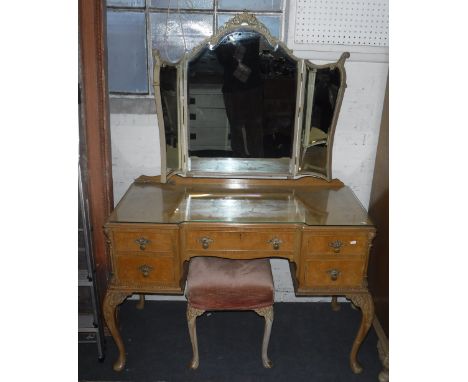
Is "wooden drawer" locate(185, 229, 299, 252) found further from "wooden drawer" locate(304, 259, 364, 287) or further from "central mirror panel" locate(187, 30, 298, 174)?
"central mirror panel" locate(187, 30, 298, 174)

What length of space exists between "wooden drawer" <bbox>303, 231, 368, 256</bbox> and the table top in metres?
0.06

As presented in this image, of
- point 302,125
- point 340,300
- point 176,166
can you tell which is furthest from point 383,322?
point 176,166

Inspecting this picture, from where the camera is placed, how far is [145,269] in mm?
2254

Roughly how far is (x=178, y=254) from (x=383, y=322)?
150cm

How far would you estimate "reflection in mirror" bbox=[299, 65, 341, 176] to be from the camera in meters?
2.44

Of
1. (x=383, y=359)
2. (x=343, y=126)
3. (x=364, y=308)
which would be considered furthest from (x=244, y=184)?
(x=383, y=359)

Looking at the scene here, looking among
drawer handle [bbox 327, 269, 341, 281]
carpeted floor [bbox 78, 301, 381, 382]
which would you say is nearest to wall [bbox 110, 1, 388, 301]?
Result: drawer handle [bbox 327, 269, 341, 281]

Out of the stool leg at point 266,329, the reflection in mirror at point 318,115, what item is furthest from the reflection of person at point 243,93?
the stool leg at point 266,329

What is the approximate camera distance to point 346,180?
283 cm

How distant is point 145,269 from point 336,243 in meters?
1.06

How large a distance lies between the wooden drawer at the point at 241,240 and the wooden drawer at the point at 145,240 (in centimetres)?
9

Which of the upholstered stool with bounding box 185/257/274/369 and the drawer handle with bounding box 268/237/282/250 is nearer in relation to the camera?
the drawer handle with bounding box 268/237/282/250

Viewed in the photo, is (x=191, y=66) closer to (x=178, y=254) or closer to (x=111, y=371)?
(x=178, y=254)

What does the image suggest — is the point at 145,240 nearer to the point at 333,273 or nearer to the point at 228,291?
the point at 228,291
